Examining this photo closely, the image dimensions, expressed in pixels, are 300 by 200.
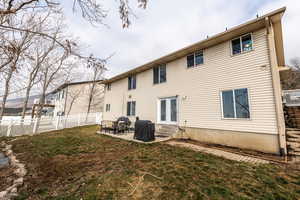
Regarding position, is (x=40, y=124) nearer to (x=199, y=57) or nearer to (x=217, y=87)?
(x=199, y=57)

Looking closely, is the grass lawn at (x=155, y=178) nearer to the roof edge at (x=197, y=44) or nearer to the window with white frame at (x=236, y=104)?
the window with white frame at (x=236, y=104)

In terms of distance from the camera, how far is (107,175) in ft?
11.8

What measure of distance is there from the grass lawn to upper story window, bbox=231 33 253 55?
515 cm

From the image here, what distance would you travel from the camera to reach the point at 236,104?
6.43 meters

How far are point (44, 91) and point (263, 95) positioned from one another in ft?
70.8

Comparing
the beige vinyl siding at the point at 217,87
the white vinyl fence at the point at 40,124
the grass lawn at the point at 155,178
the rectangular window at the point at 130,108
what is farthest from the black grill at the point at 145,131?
the white vinyl fence at the point at 40,124

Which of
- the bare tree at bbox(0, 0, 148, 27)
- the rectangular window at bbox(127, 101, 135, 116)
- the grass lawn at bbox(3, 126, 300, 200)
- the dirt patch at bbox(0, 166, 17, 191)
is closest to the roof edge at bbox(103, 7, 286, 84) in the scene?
the rectangular window at bbox(127, 101, 135, 116)

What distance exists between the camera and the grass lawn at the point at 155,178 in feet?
9.19

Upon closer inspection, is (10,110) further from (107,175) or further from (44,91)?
(107,175)

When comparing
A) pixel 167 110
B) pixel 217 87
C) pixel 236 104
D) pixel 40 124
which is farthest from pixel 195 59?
pixel 40 124

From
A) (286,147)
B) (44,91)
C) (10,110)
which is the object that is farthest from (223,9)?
(10,110)

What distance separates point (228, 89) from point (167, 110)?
416 centimetres

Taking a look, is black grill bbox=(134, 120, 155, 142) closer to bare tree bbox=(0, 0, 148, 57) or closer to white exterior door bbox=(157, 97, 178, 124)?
white exterior door bbox=(157, 97, 178, 124)

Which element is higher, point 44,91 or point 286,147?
point 44,91
